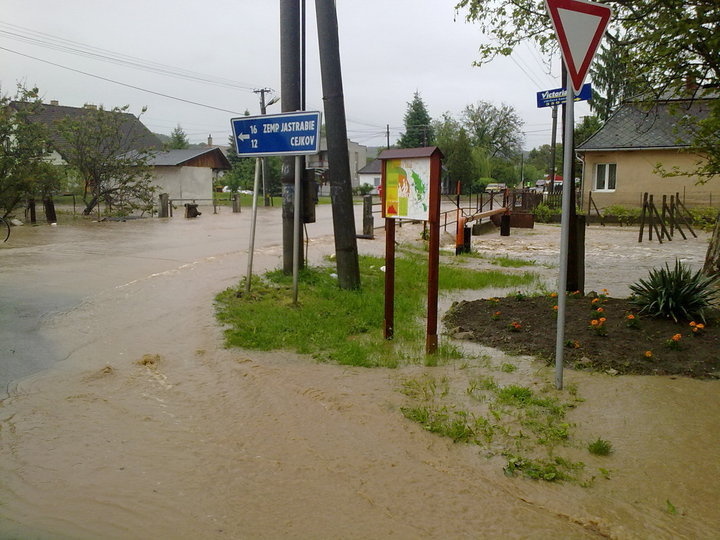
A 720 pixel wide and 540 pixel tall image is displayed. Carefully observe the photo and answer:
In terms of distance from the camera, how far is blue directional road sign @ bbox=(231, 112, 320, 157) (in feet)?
27.4

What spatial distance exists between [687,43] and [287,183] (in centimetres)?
600

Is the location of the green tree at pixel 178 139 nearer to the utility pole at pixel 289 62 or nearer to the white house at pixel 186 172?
the white house at pixel 186 172

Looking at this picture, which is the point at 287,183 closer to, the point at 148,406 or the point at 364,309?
the point at 364,309

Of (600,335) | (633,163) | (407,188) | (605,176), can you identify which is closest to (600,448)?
(600,335)

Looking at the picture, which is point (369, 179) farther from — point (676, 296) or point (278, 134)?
point (676, 296)

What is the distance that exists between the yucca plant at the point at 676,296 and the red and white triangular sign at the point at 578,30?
3091mm

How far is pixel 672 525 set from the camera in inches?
134

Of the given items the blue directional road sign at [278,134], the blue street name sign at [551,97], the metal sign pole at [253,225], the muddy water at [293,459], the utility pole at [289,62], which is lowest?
the muddy water at [293,459]

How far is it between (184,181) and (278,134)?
1455 inches

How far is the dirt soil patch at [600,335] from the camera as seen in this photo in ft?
19.6

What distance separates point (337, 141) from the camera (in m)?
9.74

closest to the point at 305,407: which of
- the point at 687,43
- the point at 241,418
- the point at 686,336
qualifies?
the point at 241,418

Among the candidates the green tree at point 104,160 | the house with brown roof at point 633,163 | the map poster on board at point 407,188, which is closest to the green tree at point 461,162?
the house with brown roof at point 633,163

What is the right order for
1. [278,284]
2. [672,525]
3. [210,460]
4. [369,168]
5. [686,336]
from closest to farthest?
[672,525], [210,460], [686,336], [278,284], [369,168]
